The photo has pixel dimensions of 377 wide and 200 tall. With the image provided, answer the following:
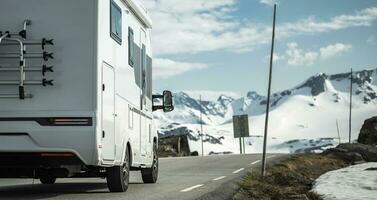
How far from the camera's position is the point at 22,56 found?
391 inches

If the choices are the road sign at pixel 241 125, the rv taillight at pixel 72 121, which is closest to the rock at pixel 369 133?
the road sign at pixel 241 125

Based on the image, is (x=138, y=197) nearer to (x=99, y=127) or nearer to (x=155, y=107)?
(x=99, y=127)

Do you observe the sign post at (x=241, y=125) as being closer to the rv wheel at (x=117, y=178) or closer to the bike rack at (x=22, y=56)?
the rv wheel at (x=117, y=178)

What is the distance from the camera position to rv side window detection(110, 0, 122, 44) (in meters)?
11.0

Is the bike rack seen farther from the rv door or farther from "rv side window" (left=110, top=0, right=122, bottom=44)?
"rv side window" (left=110, top=0, right=122, bottom=44)

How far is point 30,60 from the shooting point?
1003 centimetres

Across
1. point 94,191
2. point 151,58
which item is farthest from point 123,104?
point 151,58

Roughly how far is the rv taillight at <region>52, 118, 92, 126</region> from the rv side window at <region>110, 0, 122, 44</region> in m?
1.81

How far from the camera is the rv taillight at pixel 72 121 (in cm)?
995

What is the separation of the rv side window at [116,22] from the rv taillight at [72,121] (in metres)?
1.81

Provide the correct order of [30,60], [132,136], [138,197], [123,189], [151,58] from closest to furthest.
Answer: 1. [30,60]
2. [138,197]
3. [123,189]
4. [132,136]
5. [151,58]

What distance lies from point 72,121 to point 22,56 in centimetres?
126

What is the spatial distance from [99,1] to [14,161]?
112 inches

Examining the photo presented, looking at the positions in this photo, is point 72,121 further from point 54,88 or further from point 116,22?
point 116,22
